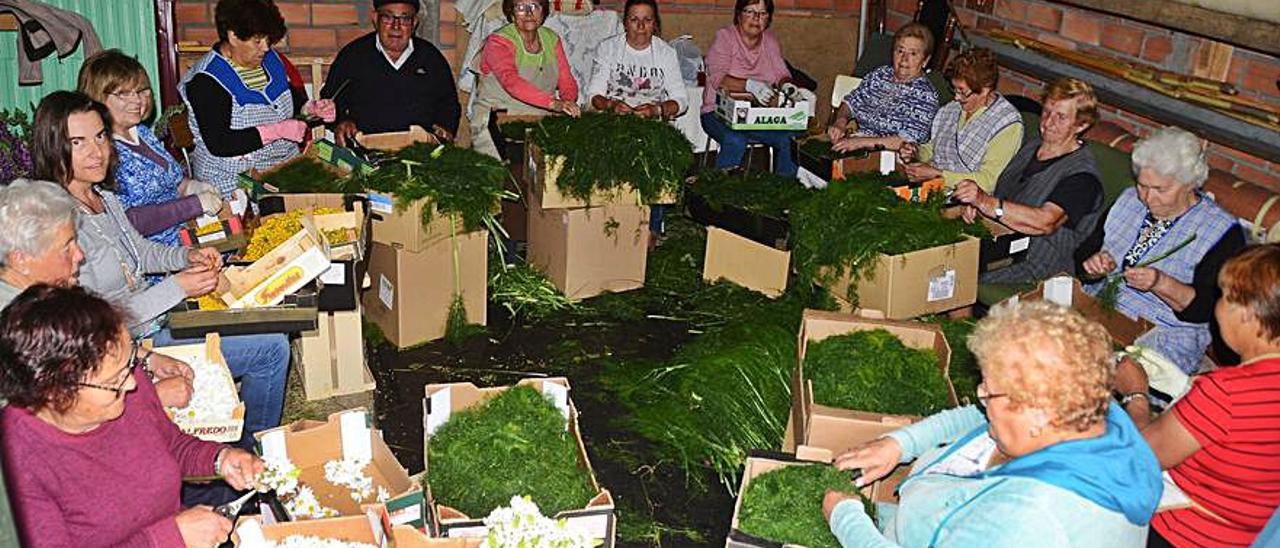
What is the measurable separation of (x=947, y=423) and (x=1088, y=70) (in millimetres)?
3360

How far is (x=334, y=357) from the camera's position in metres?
4.73

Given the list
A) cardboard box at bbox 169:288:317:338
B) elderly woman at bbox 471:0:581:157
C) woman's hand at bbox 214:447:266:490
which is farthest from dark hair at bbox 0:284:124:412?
elderly woman at bbox 471:0:581:157

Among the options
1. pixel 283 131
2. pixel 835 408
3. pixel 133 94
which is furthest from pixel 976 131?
pixel 133 94

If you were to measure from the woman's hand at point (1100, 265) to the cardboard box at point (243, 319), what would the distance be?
299cm

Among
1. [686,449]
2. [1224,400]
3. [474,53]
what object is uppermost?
[474,53]

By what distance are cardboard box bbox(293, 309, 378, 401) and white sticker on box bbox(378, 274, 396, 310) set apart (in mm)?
395

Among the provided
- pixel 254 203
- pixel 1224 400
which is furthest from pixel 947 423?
pixel 254 203

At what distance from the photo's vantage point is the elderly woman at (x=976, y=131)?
205 inches

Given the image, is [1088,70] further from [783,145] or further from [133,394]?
[133,394]

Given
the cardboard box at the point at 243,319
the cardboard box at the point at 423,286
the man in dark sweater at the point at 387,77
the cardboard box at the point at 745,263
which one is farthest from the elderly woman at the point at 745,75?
the cardboard box at the point at 243,319

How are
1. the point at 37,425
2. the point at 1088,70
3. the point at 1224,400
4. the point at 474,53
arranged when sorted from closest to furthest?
the point at 37,425
the point at 1224,400
the point at 1088,70
the point at 474,53

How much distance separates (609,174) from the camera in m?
5.48

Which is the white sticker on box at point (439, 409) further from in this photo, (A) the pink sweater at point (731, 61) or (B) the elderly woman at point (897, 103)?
(A) the pink sweater at point (731, 61)

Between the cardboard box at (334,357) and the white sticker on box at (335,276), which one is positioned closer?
the white sticker on box at (335,276)
